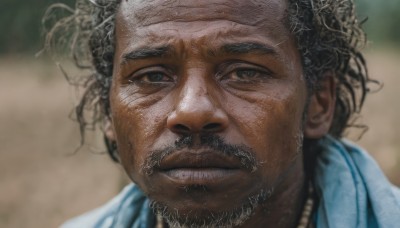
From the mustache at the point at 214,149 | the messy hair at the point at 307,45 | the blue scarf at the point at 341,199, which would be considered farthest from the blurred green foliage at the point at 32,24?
the mustache at the point at 214,149

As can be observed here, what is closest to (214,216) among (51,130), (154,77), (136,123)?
(136,123)

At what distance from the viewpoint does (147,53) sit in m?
2.86

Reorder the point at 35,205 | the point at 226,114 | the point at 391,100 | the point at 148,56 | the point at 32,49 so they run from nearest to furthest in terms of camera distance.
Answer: the point at 226,114
the point at 148,56
the point at 35,205
the point at 391,100
the point at 32,49

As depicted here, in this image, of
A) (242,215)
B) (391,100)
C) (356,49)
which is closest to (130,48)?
(242,215)

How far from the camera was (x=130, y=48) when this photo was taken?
294 cm

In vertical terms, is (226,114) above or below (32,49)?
above

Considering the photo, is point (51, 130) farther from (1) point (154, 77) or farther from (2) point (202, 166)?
(2) point (202, 166)

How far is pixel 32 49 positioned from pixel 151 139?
1120 cm

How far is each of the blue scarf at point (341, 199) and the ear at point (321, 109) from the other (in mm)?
156

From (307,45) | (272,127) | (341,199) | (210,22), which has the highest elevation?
(210,22)

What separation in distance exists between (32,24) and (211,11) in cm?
1003

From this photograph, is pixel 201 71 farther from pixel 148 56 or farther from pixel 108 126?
pixel 108 126

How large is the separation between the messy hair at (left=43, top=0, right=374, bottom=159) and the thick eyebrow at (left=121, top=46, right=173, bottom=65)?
23 centimetres

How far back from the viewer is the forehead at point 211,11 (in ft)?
9.20
